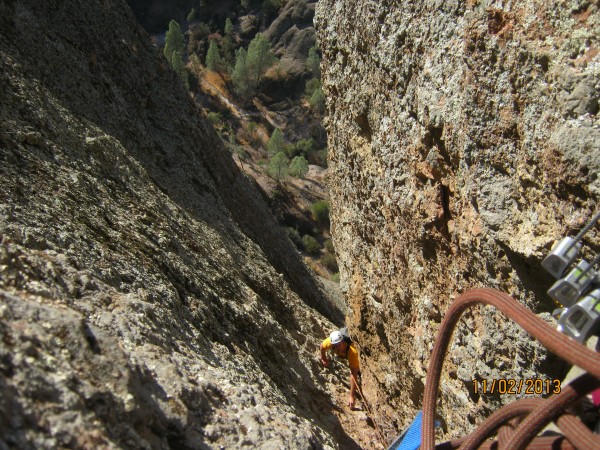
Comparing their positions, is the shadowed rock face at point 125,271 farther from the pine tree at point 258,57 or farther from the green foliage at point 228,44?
the green foliage at point 228,44

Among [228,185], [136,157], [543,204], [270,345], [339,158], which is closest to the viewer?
[543,204]

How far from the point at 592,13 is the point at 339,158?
14.1 ft

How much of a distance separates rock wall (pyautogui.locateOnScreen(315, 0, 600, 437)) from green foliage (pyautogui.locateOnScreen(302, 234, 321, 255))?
28327 mm

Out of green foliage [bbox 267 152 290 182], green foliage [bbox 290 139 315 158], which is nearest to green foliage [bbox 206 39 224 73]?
green foliage [bbox 290 139 315 158]

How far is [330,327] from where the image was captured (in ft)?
29.9

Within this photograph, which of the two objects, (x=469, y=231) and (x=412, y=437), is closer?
(x=412, y=437)

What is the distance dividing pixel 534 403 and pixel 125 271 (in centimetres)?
312

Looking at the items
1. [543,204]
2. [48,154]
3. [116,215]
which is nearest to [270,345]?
[116,215]

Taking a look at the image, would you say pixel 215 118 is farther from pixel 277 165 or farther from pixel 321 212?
pixel 321 212

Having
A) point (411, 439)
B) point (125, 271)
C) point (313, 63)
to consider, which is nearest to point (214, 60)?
point (313, 63)

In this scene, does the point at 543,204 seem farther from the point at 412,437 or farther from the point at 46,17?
the point at 46,17

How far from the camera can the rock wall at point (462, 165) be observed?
2.80m

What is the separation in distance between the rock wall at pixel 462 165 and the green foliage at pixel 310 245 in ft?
92.9

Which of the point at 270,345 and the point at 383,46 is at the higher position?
the point at 383,46
